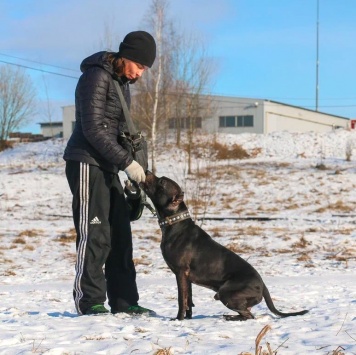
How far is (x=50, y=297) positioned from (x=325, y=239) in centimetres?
649

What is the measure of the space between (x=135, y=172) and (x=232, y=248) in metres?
6.48

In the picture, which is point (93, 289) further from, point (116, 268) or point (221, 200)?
point (221, 200)

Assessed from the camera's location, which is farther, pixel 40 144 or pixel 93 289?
pixel 40 144

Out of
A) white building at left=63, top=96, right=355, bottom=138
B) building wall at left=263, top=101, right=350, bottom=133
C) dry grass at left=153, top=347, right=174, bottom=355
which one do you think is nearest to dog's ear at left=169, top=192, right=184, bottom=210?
dry grass at left=153, top=347, right=174, bottom=355

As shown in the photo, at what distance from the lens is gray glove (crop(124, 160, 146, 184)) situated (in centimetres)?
443

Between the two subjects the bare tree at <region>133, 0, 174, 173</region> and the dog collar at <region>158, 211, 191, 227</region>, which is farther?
Answer: the bare tree at <region>133, 0, 174, 173</region>

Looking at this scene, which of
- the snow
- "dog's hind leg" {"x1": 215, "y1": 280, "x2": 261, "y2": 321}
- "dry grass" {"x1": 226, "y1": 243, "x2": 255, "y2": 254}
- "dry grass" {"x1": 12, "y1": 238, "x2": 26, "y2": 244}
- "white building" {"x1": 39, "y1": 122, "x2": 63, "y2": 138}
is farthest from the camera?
"white building" {"x1": 39, "y1": 122, "x2": 63, "y2": 138}

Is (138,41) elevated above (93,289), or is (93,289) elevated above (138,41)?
(138,41)

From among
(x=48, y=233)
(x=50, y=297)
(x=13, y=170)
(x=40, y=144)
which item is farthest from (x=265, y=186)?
(x=40, y=144)

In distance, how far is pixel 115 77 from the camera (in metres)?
4.49

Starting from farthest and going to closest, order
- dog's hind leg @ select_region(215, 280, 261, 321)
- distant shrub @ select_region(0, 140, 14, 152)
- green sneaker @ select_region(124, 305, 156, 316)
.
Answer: distant shrub @ select_region(0, 140, 14, 152) → green sneaker @ select_region(124, 305, 156, 316) → dog's hind leg @ select_region(215, 280, 261, 321)

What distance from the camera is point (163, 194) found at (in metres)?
4.57

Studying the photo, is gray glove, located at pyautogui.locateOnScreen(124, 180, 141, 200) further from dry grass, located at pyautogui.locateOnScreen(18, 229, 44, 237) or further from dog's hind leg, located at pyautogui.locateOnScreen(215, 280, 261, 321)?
dry grass, located at pyautogui.locateOnScreen(18, 229, 44, 237)

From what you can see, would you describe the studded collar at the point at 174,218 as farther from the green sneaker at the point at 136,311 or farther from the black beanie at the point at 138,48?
the black beanie at the point at 138,48
